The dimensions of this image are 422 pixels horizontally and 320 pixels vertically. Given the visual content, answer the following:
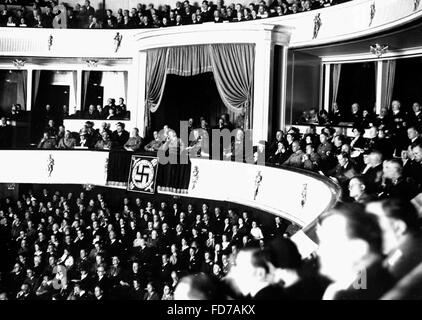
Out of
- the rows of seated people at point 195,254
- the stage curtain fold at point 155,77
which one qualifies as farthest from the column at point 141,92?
the rows of seated people at point 195,254

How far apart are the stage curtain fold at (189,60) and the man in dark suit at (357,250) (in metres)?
11.7

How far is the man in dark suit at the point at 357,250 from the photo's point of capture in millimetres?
3039

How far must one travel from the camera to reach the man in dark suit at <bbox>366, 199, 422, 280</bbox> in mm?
3098

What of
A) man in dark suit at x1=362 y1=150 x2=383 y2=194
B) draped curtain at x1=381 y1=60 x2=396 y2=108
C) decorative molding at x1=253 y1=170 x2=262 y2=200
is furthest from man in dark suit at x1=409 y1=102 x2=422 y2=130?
draped curtain at x1=381 y1=60 x2=396 y2=108

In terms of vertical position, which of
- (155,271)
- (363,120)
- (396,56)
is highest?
(396,56)

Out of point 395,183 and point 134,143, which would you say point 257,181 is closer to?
point 134,143

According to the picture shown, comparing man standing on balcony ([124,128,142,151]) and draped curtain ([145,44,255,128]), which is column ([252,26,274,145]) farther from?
man standing on balcony ([124,128,142,151])

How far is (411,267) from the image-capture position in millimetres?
3141

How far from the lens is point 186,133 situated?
13984 millimetres

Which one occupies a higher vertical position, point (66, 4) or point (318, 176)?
point (66, 4)

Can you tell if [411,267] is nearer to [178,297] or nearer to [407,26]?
[178,297]

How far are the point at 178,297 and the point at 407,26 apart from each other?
9.34 meters

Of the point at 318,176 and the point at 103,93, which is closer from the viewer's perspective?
the point at 318,176

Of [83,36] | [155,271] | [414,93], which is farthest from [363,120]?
[83,36]
